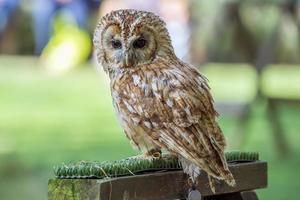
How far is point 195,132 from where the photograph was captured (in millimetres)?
3818

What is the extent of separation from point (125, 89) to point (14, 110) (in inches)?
535

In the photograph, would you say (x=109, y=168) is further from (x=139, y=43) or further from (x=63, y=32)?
(x=63, y=32)

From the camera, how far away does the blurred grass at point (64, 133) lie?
467 inches

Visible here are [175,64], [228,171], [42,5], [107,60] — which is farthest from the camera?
[42,5]

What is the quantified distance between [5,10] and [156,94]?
73.9 ft

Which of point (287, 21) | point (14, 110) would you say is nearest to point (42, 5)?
point (14, 110)

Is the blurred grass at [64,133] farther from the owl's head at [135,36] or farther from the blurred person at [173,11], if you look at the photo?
the owl's head at [135,36]

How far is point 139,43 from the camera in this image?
13.7ft

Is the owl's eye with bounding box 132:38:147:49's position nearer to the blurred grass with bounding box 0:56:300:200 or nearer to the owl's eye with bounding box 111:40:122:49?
the owl's eye with bounding box 111:40:122:49

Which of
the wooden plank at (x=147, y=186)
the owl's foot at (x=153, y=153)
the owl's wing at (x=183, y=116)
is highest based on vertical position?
the owl's wing at (x=183, y=116)

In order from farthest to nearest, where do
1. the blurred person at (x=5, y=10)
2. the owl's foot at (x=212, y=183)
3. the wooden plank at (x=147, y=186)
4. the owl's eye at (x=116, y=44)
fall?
the blurred person at (x=5, y=10) < the owl's eye at (x=116, y=44) < the owl's foot at (x=212, y=183) < the wooden plank at (x=147, y=186)

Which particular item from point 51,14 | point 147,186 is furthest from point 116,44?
point 51,14

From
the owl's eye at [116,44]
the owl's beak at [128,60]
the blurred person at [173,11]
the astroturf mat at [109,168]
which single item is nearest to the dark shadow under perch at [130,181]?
the astroturf mat at [109,168]

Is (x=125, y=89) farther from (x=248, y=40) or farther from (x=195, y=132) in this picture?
(x=248, y=40)
